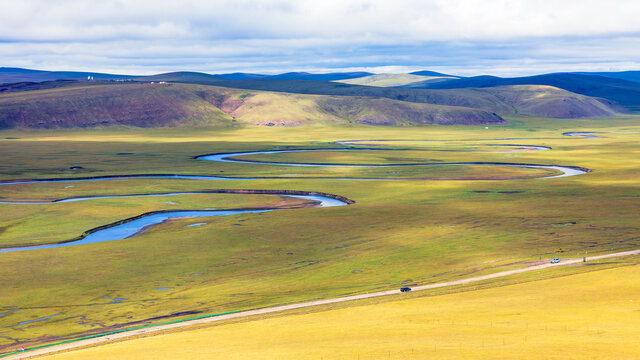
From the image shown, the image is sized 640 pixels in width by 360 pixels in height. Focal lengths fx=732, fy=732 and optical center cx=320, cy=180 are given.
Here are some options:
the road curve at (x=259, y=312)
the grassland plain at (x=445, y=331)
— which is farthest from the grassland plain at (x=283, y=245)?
the grassland plain at (x=445, y=331)

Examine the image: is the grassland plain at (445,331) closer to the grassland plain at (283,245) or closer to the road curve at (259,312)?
the road curve at (259,312)

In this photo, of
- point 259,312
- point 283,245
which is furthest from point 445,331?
point 283,245

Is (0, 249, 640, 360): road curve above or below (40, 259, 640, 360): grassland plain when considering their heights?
below

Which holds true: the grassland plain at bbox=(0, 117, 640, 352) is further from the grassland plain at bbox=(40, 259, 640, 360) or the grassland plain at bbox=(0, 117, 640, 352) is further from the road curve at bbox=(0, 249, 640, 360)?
the grassland plain at bbox=(40, 259, 640, 360)

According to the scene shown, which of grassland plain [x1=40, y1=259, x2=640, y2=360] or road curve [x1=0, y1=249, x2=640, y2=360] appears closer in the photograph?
grassland plain [x1=40, y1=259, x2=640, y2=360]

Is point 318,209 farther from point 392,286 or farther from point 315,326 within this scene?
point 315,326

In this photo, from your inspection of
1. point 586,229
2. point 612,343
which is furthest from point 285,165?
point 612,343

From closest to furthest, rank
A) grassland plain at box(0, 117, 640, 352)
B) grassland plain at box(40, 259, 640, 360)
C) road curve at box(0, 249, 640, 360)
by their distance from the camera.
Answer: grassland plain at box(40, 259, 640, 360)
road curve at box(0, 249, 640, 360)
grassland plain at box(0, 117, 640, 352)

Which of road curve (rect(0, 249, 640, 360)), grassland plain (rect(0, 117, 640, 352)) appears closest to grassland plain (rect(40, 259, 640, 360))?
road curve (rect(0, 249, 640, 360))

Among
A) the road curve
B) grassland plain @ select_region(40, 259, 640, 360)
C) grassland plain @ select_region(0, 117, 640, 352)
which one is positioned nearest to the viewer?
grassland plain @ select_region(40, 259, 640, 360)

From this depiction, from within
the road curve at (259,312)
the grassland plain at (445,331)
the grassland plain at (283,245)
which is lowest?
the grassland plain at (283,245)

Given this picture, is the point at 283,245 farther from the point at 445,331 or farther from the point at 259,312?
the point at 445,331
